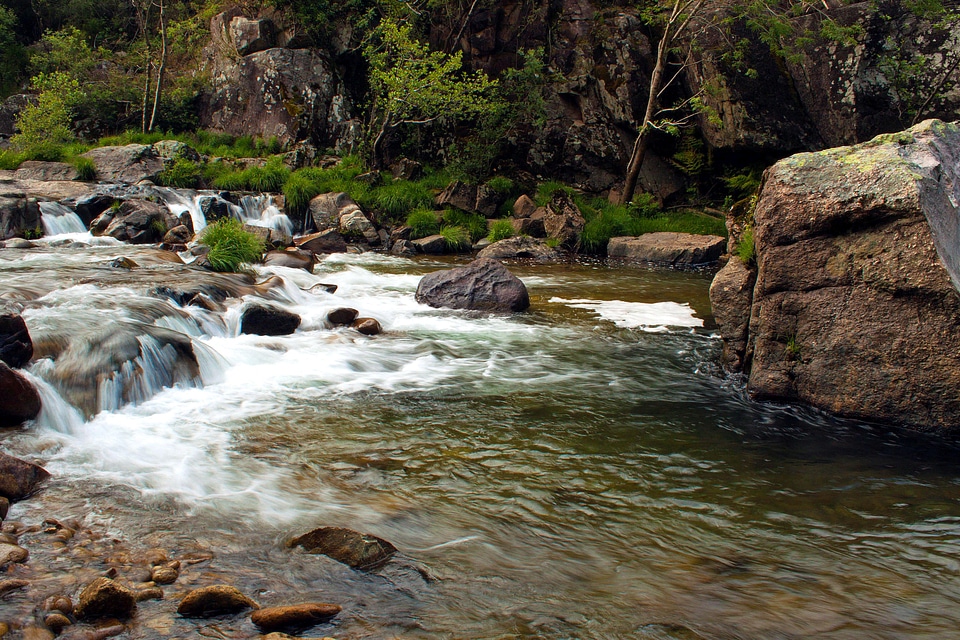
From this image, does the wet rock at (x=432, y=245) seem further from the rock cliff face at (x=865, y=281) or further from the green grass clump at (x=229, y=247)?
the rock cliff face at (x=865, y=281)

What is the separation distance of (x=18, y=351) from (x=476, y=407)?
4.20m

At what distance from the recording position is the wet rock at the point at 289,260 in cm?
1359

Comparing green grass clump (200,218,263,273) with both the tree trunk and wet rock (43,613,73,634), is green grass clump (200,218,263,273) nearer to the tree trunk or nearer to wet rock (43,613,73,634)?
wet rock (43,613,73,634)

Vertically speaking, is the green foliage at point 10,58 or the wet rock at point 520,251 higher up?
the green foliage at point 10,58

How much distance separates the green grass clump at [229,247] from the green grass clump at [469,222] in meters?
7.85

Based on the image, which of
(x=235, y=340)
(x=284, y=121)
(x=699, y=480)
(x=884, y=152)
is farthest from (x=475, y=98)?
(x=699, y=480)

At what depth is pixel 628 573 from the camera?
366cm

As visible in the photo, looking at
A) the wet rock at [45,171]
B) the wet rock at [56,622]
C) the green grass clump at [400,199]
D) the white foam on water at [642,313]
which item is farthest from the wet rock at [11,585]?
the wet rock at [45,171]

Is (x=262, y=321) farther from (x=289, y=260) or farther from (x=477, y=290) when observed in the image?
(x=289, y=260)

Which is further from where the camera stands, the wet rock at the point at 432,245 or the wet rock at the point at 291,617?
the wet rock at the point at 432,245

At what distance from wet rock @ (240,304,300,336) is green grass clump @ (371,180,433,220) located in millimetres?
12184

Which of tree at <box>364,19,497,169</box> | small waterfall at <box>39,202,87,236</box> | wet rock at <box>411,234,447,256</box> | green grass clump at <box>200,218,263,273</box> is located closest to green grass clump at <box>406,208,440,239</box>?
wet rock at <box>411,234,447,256</box>

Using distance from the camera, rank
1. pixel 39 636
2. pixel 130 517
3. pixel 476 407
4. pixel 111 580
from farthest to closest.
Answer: pixel 476 407 → pixel 130 517 → pixel 111 580 → pixel 39 636

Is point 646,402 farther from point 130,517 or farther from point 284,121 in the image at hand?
point 284,121
